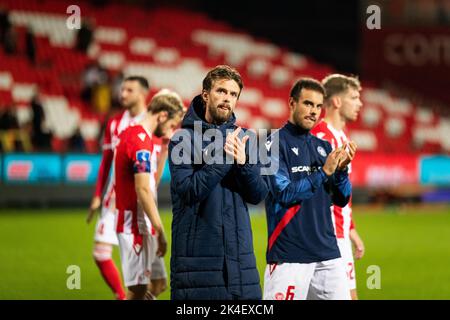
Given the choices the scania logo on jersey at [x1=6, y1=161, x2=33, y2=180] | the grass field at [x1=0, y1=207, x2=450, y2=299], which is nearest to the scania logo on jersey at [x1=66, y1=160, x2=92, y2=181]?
the grass field at [x1=0, y1=207, x2=450, y2=299]

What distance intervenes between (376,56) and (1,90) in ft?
60.8

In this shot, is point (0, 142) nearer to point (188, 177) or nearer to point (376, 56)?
point (188, 177)

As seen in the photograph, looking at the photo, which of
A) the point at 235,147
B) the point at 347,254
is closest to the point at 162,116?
the point at 347,254

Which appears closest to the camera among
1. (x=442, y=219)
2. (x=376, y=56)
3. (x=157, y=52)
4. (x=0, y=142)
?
(x=0, y=142)

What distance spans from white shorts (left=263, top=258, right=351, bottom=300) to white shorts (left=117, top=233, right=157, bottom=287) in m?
1.46

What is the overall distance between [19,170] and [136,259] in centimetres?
1184

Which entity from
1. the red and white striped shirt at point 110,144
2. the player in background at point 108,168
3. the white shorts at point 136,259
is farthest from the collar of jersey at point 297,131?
the red and white striped shirt at point 110,144

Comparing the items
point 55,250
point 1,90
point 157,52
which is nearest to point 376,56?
point 157,52

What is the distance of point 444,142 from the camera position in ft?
107

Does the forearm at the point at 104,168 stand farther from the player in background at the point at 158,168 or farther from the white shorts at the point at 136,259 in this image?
the white shorts at the point at 136,259

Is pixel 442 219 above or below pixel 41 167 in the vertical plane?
below

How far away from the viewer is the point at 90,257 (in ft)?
39.7

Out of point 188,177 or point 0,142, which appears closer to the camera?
point 188,177

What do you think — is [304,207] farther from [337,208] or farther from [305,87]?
[337,208]
